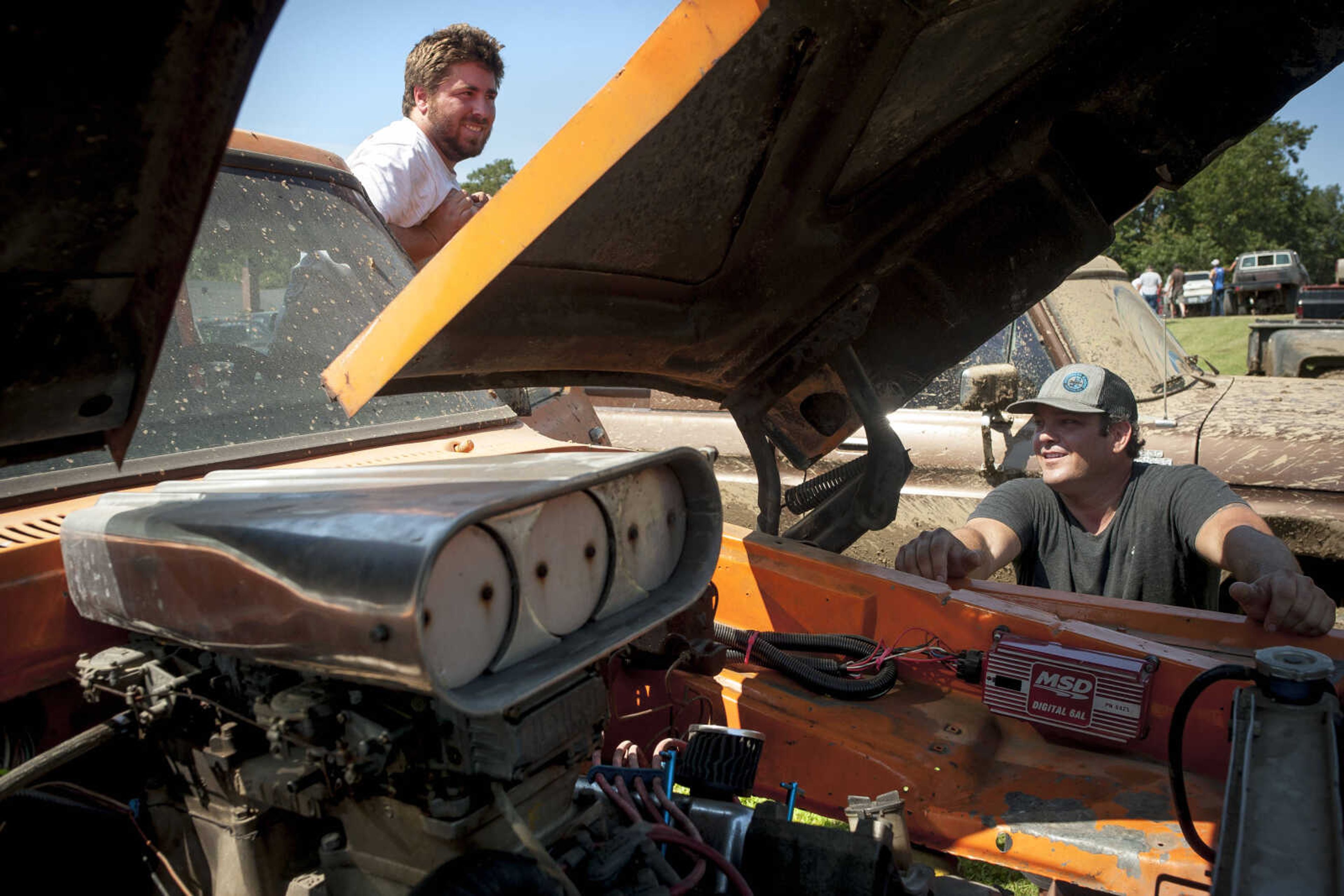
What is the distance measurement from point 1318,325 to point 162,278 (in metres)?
9.06

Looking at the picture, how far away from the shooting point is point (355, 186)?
304 centimetres

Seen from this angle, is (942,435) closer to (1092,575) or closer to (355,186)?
(1092,575)

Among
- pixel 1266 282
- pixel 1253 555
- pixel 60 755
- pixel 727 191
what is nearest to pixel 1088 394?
pixel 1253 555

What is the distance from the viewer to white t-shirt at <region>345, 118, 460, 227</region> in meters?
3.67

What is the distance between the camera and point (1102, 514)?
355cm

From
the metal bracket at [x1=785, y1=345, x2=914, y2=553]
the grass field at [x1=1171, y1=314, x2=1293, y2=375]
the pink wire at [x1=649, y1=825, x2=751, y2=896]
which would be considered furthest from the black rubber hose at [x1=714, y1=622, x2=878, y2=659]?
the grass field at [x1=1171, y1=314, x2=1293, y2=375]

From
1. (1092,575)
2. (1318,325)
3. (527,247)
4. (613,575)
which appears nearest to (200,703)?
(613,575)

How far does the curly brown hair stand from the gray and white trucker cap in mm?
2597

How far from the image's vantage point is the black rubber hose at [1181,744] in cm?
187

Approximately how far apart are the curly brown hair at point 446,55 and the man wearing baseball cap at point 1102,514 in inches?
102

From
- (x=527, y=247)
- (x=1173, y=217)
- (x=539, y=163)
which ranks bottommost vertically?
(x=527, y=247)

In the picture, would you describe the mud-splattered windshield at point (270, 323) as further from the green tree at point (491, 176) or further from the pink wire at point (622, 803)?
the green tree at point (491, 176)

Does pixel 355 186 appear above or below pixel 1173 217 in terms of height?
below

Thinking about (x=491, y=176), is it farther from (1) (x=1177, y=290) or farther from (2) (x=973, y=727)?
(2) (x=973, y=727)
